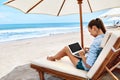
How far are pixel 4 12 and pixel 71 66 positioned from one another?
27951 mm

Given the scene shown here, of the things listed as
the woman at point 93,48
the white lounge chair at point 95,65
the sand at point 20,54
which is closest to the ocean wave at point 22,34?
the sand at point 20,54

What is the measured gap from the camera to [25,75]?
3.88 m

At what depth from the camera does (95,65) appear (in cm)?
260

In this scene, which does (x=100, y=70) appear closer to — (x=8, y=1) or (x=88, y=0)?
(x=88, y=0)

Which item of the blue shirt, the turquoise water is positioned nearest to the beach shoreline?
the blue shirt

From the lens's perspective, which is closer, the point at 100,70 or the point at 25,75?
the point at 100,70

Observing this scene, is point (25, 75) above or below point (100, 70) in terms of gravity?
below

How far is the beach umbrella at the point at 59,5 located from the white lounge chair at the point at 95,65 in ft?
3.64

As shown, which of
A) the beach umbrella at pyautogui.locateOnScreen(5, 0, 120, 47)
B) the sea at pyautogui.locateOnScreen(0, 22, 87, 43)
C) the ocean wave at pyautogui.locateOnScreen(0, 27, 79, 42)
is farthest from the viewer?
the sea at pyautogui.locateOnScreen(0, 22, 87, 43)

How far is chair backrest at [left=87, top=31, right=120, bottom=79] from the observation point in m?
2.36

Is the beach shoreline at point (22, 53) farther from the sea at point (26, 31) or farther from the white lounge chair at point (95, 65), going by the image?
the sea at point (26, 31)

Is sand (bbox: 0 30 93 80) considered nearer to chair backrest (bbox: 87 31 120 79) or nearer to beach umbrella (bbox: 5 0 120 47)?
beach umbrella (bbox: 5 0 120 47)

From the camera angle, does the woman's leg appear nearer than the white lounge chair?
No

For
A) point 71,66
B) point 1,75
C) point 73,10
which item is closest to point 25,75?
point 1,75
